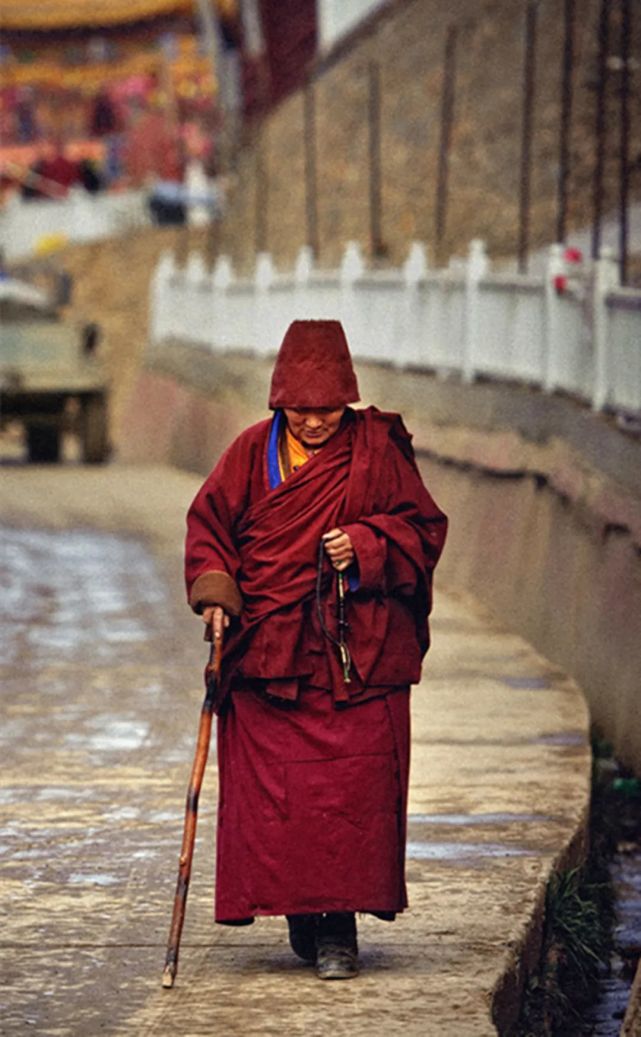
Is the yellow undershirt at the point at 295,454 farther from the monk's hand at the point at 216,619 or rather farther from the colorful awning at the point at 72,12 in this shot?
the colorful awning at the point at 72,12

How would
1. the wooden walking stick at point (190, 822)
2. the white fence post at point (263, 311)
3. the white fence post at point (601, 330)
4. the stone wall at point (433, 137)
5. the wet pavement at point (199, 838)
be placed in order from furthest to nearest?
1. the stone wall at point (433, 137)
2. the white fence post at point (263, 311)
3. the white fence post at point (601, 330)
4. the wooden walking stick at point (190, 822)
5. the wet pavement at point (199, 838)

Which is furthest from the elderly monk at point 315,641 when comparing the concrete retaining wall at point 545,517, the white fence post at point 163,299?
the white fence post at point 163,299

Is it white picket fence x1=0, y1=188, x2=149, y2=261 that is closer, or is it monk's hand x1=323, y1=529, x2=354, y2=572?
monk's hand x1=323, y1=529, x2=354, y2=572

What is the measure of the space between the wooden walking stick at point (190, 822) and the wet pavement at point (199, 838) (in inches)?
3.6

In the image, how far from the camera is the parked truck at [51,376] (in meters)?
27.3

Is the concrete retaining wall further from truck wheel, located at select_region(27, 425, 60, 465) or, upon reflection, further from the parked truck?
truck wheel, located at select_region(27, 425, 60, 465)

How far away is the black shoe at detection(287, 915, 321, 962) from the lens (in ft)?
22.4

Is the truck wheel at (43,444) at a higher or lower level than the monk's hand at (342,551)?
lower

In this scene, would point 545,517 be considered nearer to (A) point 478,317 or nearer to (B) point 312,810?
(A) point 478,317

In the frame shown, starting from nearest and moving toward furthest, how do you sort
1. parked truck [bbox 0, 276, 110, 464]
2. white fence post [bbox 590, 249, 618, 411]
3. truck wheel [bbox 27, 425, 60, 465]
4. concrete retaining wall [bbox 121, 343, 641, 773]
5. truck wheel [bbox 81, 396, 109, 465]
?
concrete retaining wall [bbox 121, 343, 641, 773]
white fence post [bbox 590, 249, 618, 411]
parked truck [bbox 0, 276, 110, 464]
truck wheel [bbox 81, 396, 109, 465]
truck wheel [bbox 27, 425, 60, 465]

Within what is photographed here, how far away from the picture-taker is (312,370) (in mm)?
6785

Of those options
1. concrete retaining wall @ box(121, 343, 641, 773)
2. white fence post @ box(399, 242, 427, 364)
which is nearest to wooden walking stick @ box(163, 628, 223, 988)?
concrete retaining wall @ box(121, 343, 641, 773)

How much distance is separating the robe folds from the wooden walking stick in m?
0.08

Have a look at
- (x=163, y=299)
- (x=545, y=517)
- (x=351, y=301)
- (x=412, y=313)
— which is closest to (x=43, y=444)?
(x=163, y=299)
